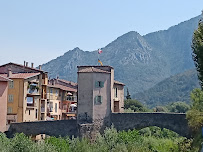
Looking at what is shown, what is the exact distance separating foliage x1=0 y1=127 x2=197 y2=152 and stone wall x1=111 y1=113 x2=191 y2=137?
0.86 m

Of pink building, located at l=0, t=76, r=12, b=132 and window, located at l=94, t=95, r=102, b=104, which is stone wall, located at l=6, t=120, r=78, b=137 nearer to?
pink building, located at l=0, t=76, r=12, b=132

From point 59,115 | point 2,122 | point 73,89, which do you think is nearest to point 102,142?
point 2,122

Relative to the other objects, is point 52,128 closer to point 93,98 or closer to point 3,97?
point 93,98

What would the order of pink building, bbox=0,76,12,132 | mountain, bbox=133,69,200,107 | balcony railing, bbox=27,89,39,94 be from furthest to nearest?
mountain, bbox=133,69,200,107, balcony railing, bbox=27,89,39,94, pink building, bbox=0,76,12,132

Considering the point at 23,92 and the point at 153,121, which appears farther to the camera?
the point at 23,92

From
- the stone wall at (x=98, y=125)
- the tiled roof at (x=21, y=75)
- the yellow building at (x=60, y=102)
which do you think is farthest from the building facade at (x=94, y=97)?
the yellow building at (x=60, y=102)

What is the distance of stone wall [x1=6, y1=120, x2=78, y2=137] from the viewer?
4372cm

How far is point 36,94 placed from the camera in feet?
175

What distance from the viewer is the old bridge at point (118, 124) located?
4194 cm

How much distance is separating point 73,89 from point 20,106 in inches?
875

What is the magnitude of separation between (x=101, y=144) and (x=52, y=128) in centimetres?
743

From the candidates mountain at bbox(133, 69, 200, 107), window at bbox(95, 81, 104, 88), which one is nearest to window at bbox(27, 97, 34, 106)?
window at bbox(95, 81, 104, 88)

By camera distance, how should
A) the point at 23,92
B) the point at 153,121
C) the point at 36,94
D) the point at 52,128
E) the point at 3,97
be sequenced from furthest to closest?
the point at 36,94
the point at 23,92
the point at 3,97
the point at 52,128
the point at 153,121

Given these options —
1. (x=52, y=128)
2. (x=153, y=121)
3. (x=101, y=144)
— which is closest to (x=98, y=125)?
(x=101, y=144)
